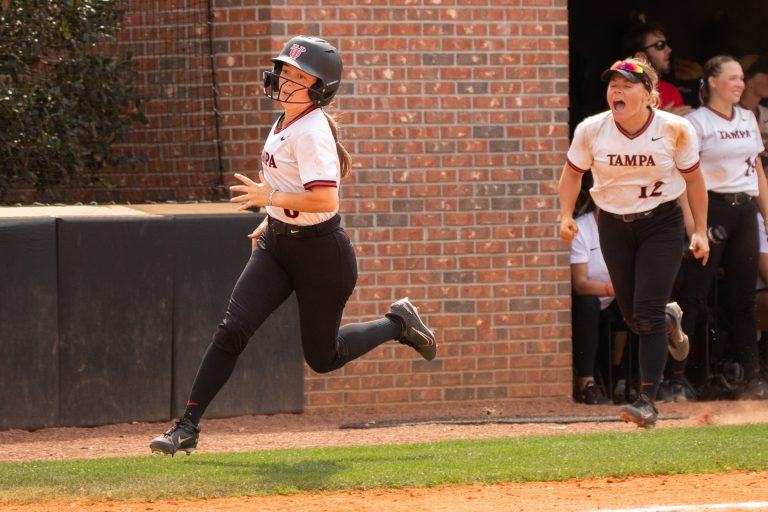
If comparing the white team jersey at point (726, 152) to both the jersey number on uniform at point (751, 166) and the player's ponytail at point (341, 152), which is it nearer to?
the jersey number on uniform at point (751, 166)

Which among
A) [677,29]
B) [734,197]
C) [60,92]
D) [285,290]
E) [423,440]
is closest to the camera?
[285,290]

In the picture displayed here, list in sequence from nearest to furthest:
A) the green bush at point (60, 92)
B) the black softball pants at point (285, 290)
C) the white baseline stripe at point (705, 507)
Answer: the white baseline stripe at point (705, 507) → the black softball pants at point (285, 290) → the green bush at point (60, 92)

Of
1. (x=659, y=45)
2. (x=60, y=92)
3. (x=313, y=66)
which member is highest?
(x=659, y=45)

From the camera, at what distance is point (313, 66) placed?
21.0ft

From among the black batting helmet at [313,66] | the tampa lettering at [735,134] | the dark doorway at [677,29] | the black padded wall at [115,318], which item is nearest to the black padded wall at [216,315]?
the black padded wall at [115,318]

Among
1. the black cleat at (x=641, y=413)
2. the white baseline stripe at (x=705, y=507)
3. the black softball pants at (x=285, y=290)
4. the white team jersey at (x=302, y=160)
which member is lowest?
the white baseline stripe at (x=705, y=507)

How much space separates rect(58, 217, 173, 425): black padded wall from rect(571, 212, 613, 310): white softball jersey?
308 centimetres

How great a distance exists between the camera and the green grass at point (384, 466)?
6.41 m

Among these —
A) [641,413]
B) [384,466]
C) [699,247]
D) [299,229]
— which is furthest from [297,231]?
[699,247]

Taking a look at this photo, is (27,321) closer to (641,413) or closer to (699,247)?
(641,413)

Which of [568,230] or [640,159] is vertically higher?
[640,159]

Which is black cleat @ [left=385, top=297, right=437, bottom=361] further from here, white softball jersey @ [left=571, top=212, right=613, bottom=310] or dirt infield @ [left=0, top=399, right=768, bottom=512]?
white softball jersey @ [left=571, top=212, right=613, bottom=310]

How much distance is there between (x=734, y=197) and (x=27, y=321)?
5033mm

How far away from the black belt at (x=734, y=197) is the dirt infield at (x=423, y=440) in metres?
1.46
